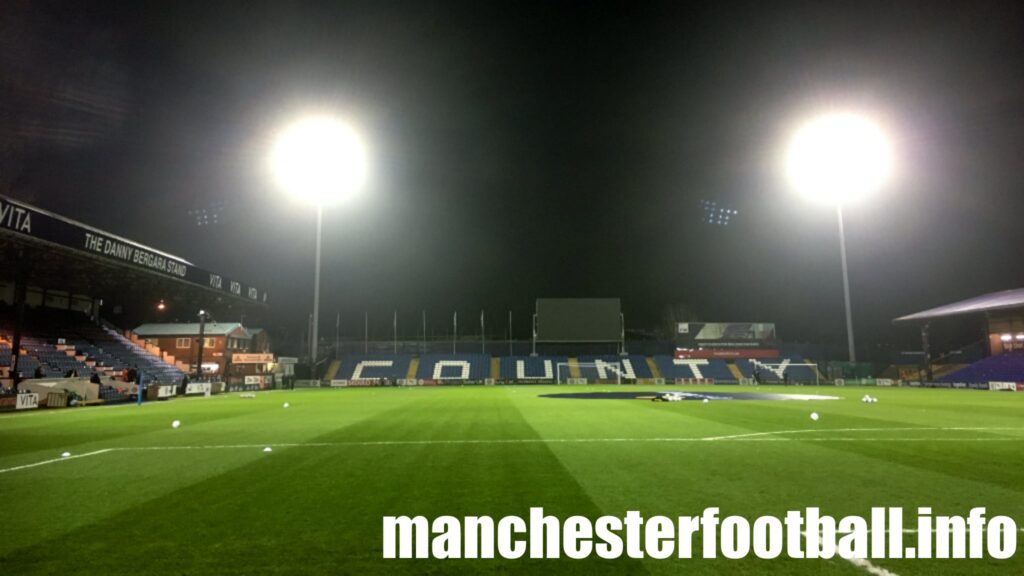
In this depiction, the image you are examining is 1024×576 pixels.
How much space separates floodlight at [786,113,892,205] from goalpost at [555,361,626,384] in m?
24.0

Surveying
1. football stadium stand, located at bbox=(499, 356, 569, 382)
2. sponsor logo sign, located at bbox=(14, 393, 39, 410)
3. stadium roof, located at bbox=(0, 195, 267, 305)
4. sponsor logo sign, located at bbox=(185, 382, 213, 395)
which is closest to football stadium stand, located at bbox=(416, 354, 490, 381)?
football stadium stand, located at bbox=(499, 356, 569, 382)

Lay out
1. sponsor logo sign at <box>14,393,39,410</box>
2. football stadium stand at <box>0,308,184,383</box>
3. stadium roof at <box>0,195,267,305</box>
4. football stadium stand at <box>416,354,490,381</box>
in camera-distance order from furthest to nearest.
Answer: football stadium stand at <box>416,354,490,381</box>, football stadium stand at <box>0,308,184,383</box>, sponsor logo sign at <box>14,393,39,410</box>, stadium roof at <box>0,195,267,305</box>

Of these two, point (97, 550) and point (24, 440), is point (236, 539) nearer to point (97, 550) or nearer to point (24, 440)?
point (97, 550)

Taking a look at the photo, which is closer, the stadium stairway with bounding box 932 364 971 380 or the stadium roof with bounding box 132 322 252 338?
the stadium roof with bounding box 132 322 252 338

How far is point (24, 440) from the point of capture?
11398 mm

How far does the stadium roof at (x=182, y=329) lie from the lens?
4725 centimetres

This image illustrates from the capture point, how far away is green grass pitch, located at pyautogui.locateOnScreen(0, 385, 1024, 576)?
3.94m

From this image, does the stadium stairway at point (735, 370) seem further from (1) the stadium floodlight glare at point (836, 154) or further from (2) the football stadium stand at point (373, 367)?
(2) the football stadium stand at point (373, 367)

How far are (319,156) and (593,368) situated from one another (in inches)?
1354

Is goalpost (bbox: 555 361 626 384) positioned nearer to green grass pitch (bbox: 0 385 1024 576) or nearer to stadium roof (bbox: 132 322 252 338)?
stadium roof (bbox: 132 322 252 338)

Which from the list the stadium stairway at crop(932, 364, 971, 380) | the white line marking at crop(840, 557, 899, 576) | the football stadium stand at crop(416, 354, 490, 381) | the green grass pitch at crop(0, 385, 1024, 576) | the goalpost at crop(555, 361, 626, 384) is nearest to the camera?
the white line marking at crop(840, 557, 899, 576)

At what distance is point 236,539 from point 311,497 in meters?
1.48

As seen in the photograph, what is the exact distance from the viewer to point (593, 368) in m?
55.2

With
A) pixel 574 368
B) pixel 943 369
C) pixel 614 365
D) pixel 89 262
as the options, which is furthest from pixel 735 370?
pixel 89 262
